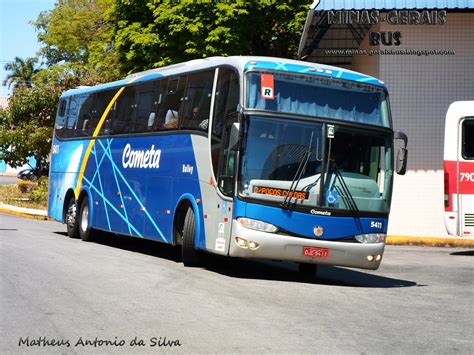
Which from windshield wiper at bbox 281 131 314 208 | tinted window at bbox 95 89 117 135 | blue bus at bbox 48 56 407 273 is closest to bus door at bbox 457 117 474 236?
blue bus at bbox 48 56 407 273

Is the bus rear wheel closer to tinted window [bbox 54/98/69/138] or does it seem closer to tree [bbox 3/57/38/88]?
tinted window [bbox 54/98/69/138]

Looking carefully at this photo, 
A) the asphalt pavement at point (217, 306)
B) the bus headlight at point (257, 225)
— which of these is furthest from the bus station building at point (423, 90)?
the bus headlight at point (257, 225)

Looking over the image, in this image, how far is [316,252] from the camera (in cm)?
1343

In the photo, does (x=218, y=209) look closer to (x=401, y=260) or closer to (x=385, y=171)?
(x=385, y=171)

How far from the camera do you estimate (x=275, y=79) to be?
13.7 metres

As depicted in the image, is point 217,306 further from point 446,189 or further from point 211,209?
point 446,189

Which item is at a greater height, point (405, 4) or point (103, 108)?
point (405, 4)

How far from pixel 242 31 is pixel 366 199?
16812 millimetres

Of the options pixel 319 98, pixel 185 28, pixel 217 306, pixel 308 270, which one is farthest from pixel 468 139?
pixel 217 306

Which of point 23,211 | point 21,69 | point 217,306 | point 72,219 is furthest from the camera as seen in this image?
point 21,69

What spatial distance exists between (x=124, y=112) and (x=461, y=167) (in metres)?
8.31

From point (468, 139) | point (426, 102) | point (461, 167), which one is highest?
point (426, 102)

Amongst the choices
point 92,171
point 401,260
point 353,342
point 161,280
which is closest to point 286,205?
point 161,280

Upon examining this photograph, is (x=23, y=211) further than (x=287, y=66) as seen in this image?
Yes
